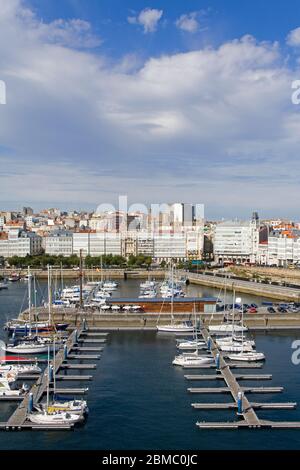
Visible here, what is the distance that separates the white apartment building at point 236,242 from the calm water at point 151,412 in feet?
87.1

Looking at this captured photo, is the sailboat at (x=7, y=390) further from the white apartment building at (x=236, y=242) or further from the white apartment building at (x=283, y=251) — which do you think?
the white apartment building at (x=236, y=242)

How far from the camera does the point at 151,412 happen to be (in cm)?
866

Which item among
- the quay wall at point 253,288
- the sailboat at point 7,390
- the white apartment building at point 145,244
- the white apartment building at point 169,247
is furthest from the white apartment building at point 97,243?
the sailboat at point 7,390

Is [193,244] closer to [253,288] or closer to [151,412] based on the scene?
[253,288]

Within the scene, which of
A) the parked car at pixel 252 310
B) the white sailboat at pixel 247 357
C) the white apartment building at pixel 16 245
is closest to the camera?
the white sailboat at pixel 247 357

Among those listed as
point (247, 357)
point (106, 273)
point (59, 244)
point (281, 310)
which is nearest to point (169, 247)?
point (59, 244)

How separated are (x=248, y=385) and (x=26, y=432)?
383 centimetres

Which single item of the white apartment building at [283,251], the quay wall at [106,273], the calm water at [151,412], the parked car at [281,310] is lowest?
the calm water at [151,412]

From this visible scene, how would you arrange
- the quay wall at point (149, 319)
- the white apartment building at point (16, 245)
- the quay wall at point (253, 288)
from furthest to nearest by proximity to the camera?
the white apartment building at point (16, 245)
the quay wall at point (253, 288)
the quay wall at point (149, 319)

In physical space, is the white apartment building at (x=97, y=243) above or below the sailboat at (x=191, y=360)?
above

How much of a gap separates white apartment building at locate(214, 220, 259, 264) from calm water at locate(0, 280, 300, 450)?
2654cm

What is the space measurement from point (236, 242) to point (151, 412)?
31510 millimetres

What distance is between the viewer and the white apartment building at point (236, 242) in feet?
128
